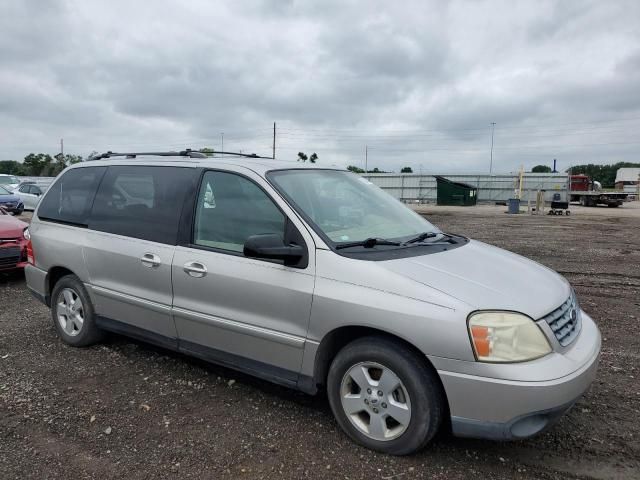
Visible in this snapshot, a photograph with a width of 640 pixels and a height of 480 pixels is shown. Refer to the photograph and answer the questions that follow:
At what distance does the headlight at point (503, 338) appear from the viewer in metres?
2.60

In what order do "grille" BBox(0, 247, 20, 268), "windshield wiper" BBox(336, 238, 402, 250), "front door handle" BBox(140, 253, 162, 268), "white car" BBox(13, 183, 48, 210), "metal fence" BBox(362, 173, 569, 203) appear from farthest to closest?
"metal fence" BBox(362, 173, 569, 203) < "white car" BBox(13, 183, 48, 210) < "grille" BBox(0, 247, 20, 268) < "front door handle" BBox(140, 253, 162, 268) < "windshield wiper" BBox(336, 238, 402, 250)

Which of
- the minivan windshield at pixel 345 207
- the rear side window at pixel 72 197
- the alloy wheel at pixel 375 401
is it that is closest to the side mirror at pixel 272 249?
the minivan windshield at pixel 345 207

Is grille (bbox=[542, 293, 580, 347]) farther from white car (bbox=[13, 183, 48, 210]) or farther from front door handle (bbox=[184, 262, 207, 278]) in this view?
white car (bbox=[13, 183, 48, 210])

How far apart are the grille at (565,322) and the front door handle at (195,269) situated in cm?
221

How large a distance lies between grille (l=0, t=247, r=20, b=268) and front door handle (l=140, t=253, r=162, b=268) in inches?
184

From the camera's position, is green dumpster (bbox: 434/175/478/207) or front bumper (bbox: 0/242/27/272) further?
green dumpster (bbox: 434/175/478/207)

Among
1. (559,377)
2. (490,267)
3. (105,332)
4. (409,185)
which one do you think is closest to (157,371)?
(105,332)

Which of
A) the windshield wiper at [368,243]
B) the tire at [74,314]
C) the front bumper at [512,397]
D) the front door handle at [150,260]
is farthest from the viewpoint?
the tire at [74,314]

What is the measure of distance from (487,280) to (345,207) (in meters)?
1.23

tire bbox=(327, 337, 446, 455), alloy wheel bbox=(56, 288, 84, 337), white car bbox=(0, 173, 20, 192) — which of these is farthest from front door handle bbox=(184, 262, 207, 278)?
white car bbox=(0, 173, 20, 192)

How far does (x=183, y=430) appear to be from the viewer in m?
3.30

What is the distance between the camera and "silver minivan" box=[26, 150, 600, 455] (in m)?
2.65

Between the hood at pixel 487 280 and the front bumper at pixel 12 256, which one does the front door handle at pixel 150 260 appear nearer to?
the hood at pixel 487 280

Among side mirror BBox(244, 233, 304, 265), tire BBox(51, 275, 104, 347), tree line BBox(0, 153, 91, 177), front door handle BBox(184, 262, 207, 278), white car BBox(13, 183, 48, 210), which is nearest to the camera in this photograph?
Result: side mirror BBox(244, 233, 304, 265)
